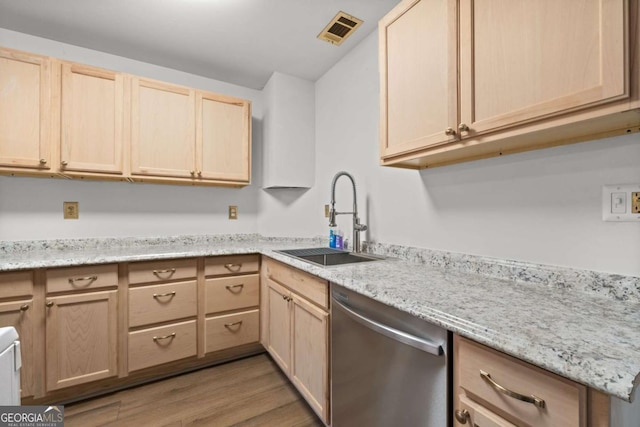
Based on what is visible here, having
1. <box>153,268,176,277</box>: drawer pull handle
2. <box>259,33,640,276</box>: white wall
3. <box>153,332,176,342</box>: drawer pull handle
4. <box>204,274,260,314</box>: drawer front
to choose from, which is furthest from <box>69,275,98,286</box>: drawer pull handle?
<box>259,33,640,276</box>: white wall

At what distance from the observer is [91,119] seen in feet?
6.11

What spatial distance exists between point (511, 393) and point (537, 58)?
0.94 metres

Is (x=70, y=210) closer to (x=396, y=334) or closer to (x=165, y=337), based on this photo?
(x=165, y=337)

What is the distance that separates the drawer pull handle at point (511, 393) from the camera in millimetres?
583

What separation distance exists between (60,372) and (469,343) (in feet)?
6.97

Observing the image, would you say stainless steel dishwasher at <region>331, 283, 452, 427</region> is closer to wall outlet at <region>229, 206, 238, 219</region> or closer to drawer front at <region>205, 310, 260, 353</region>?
drawer front at <region>205, 310, 260, 353</region>

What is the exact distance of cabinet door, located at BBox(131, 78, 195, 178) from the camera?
6.54 ft

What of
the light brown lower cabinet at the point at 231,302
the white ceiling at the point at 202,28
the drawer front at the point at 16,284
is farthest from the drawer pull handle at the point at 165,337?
the white ceiling at the point at 202,28

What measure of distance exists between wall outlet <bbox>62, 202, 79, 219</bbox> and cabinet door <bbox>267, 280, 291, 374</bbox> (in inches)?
60.3

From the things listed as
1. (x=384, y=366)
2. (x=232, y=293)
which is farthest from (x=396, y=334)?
(x=232, y=293)

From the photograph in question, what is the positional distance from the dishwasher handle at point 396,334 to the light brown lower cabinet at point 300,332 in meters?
0.26

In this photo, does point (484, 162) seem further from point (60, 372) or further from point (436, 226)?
point (60, 372)

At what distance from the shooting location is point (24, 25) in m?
1.84

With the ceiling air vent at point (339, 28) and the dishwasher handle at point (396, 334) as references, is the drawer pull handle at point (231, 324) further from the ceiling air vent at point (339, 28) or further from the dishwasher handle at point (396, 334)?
the ceiling air vent at point (339, 28)
